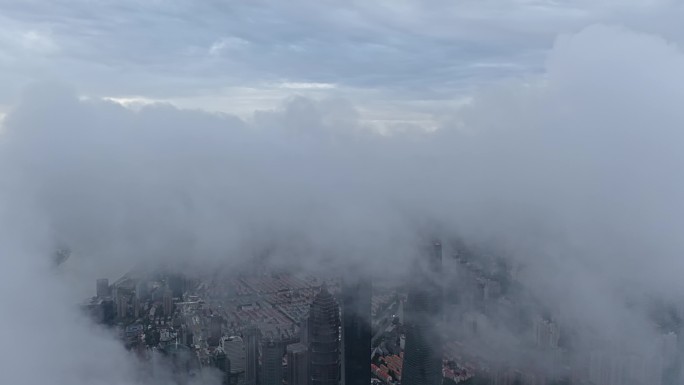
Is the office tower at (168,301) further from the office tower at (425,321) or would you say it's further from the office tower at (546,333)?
the office tower at (546,333)

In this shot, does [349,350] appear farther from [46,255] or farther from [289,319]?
[46,255]

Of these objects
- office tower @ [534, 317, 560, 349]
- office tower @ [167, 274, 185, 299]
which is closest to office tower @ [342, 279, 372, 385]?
office tower @ [167, 274, 185, 299]

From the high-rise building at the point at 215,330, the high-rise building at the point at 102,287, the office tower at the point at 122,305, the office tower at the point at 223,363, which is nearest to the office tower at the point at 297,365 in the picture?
the office tower at the point at 223,363

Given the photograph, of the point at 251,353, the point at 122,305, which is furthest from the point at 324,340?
the point at 122,305

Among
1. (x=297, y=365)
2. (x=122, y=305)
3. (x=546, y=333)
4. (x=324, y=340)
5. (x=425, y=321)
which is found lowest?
(x=297, y=365)

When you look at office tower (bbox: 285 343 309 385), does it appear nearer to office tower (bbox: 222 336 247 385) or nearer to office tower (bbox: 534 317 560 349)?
office tower (bbox: 222 336 247 385)

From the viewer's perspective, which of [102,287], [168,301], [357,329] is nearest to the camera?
[102,287]

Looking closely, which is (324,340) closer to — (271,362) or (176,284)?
(271,362)
